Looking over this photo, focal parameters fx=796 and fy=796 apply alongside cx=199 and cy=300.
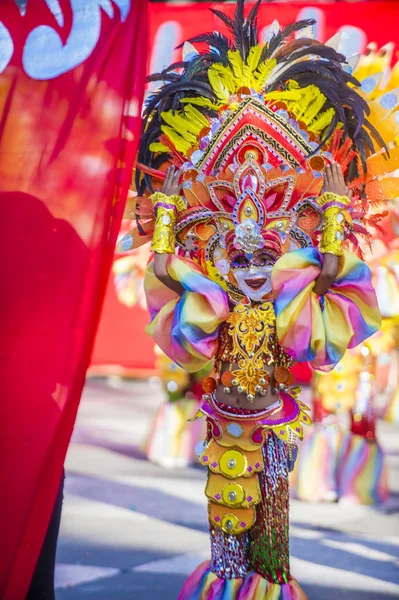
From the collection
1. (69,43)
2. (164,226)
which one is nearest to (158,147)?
(164,226)

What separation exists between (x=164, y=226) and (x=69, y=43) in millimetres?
651

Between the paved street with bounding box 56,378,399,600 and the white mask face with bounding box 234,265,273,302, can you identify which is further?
the paved street with bounding box 56,378,399,600

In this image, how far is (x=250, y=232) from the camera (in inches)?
102

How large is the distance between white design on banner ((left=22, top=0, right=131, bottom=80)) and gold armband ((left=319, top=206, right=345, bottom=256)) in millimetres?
857

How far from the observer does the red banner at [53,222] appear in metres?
2.14

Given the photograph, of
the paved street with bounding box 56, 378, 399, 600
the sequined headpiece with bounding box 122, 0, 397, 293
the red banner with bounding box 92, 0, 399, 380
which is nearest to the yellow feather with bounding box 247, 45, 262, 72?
the sequined headpiece with bounding box 122, 0, 397, 293

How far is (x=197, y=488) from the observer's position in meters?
4.88

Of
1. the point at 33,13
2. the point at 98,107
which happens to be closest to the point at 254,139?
the point at 98,107

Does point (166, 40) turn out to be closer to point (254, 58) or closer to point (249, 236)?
point (254, 58)

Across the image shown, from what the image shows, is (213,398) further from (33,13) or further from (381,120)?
Result: (33,13)

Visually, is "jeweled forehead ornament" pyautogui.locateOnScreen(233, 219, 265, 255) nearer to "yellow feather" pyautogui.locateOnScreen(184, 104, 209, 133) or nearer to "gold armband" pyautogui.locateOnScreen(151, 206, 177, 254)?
"gold armband" pyautogui.locateOnScreen(151, 206, 177, 254)

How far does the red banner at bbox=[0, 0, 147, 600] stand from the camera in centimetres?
214

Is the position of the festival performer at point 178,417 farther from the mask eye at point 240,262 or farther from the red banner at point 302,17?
the mask eye at point 240,262

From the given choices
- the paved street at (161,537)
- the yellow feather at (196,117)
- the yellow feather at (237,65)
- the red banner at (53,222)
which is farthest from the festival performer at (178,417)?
the red banner at (53,222)
